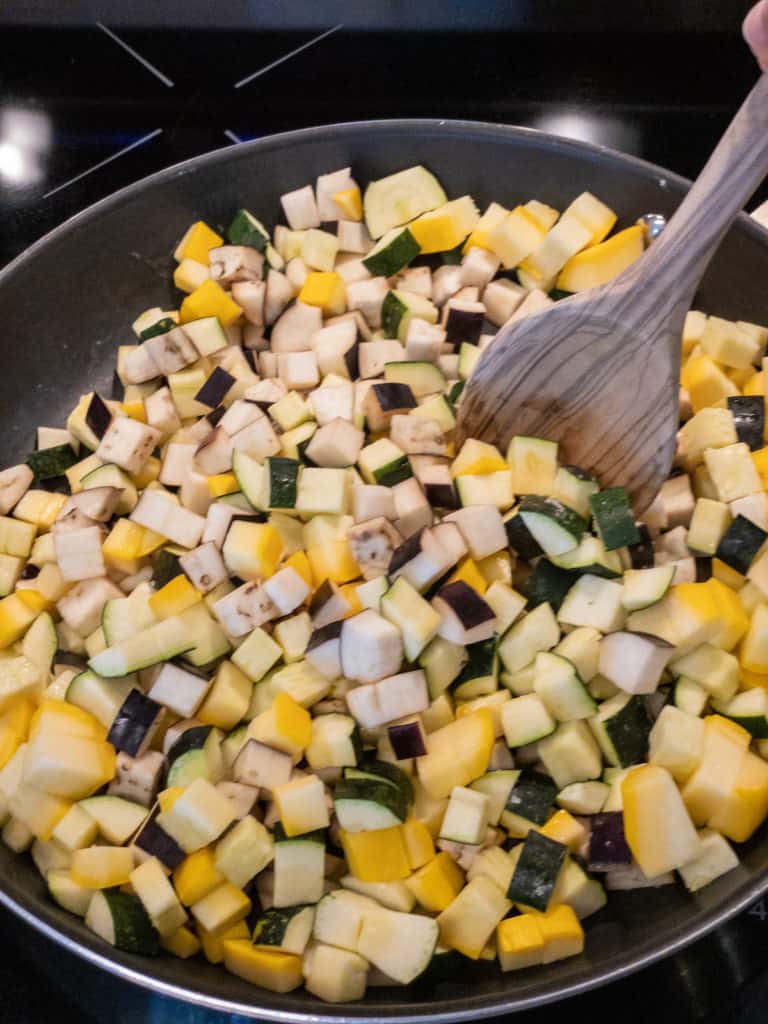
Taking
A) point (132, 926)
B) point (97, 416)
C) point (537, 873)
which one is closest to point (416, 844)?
point (537, 873)

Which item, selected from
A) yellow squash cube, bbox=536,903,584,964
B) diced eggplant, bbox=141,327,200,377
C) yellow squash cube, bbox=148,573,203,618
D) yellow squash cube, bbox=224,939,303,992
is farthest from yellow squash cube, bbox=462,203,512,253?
yellow squash cube, bbox=224,939,303,992

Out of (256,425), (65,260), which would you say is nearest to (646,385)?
(256,425)

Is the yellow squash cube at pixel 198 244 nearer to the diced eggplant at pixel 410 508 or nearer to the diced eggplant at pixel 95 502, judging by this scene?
the diced eggplant at pixel 95 502

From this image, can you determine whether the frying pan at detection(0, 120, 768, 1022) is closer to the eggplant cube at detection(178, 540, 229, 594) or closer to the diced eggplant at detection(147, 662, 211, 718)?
the eggplant cube at detection(178, 540, 229, 594)

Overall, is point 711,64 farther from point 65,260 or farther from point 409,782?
point 409,782

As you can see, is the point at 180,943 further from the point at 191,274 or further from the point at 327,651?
the point at 191,274

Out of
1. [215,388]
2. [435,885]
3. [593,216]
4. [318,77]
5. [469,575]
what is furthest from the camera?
[318,77]
